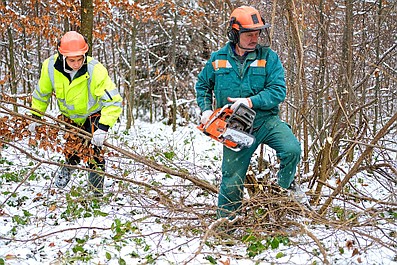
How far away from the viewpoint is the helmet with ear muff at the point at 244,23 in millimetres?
3846

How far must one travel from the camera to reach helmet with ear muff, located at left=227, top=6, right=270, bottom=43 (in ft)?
12.6

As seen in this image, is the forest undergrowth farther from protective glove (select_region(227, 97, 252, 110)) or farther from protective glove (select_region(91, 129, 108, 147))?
protective glove (select_region(227, 97, 252, 110))

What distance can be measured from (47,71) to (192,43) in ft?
39.3

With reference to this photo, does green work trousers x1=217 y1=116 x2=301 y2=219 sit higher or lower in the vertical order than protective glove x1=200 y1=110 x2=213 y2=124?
lower

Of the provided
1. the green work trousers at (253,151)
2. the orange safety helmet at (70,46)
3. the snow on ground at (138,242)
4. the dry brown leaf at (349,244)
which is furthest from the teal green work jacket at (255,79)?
the orange safety helmet at (70,46)

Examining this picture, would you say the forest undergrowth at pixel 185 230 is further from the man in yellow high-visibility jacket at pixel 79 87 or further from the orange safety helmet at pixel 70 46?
the orange safety helmet at pixel 70 46

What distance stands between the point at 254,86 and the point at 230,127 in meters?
0.46

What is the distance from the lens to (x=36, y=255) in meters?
3.49

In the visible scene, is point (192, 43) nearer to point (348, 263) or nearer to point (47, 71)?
point (47, 71)

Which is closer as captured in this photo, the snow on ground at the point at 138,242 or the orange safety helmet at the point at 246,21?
the snow on ground at the point at 138,242

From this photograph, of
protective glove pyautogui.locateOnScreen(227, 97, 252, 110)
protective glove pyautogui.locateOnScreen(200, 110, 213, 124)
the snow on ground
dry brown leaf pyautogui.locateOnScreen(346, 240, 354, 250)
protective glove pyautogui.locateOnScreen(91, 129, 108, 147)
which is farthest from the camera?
protective glove pyautogui.locateOnScreen(91, 129, 108, 147)

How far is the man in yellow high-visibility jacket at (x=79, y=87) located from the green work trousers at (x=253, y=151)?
50.8 inches

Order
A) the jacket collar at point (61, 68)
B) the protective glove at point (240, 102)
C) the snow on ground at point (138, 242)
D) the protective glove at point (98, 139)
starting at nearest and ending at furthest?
the snow on ground at point (138, 242), the protective glove at point (240, 102), the protective glove at point (98, 139), the jacket collar at point (61, 68)

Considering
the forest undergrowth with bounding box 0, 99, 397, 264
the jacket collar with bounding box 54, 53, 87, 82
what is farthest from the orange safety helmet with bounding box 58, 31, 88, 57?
the forest undergrowth with bounding box 0, 99, 397, 264
